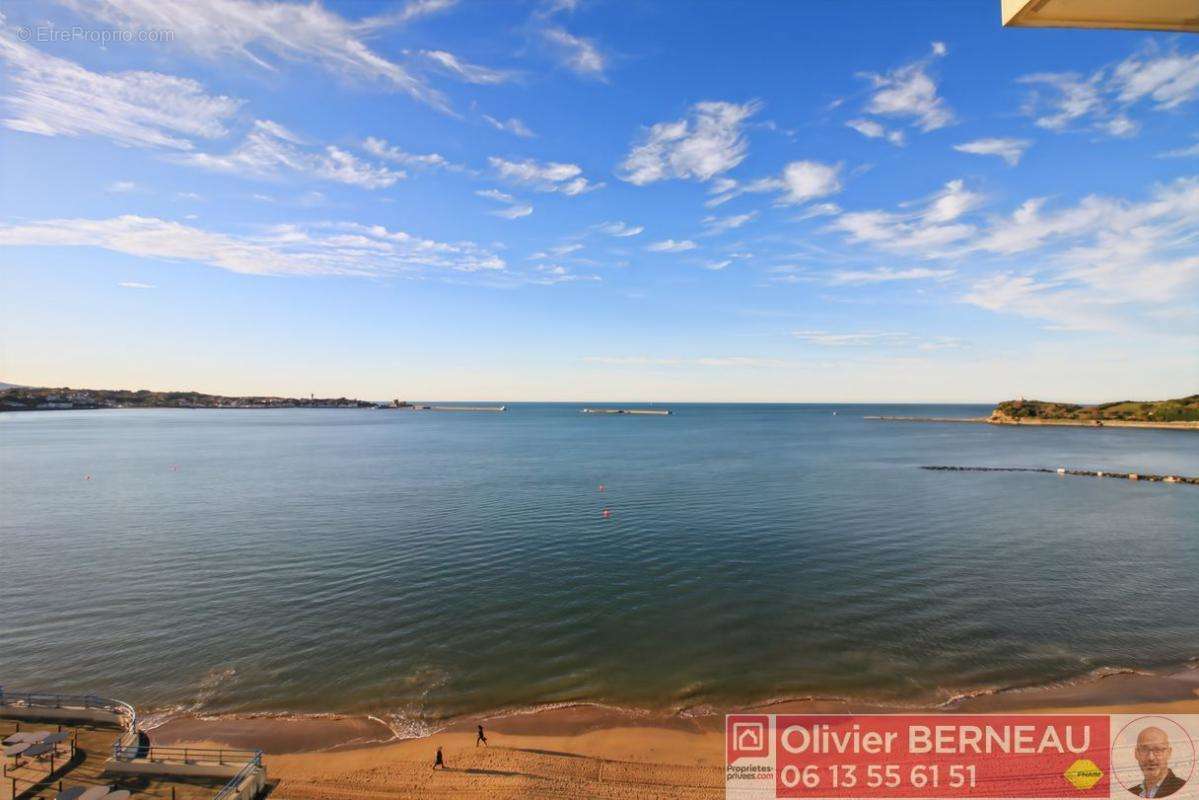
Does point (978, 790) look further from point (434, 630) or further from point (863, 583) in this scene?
point (434, 630)

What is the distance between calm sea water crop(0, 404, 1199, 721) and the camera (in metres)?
25.9

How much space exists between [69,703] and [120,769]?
28.3ft

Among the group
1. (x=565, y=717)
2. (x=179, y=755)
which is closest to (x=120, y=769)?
(x=179, y=755)

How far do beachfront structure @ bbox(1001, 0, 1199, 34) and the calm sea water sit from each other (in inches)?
1007

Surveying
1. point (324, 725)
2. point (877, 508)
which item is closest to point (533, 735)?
point (324, 725)

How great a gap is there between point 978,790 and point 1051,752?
4691mm

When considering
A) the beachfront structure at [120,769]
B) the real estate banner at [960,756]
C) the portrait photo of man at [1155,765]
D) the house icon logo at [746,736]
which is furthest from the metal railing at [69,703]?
the portrait photo of man at [1155,765]

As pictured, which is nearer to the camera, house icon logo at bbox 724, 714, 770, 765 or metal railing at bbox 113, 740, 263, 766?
metal railing at bbox 113, 740, 263, 766

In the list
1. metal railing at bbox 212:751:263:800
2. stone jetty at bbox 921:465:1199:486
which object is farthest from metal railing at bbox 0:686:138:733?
stone jetty at bbox 921:465:1199:486

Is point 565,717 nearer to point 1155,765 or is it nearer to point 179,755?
point 179,755

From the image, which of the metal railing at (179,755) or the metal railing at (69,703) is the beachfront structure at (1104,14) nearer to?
the metal railing at (179,755)

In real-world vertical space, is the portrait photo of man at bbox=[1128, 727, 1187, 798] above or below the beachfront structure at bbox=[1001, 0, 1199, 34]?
below

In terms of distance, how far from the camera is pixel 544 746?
69.6ft

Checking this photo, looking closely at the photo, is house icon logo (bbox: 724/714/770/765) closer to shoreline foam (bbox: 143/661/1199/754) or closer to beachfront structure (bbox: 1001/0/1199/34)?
shoreline foam (bbox: 143/661/1199/754)
